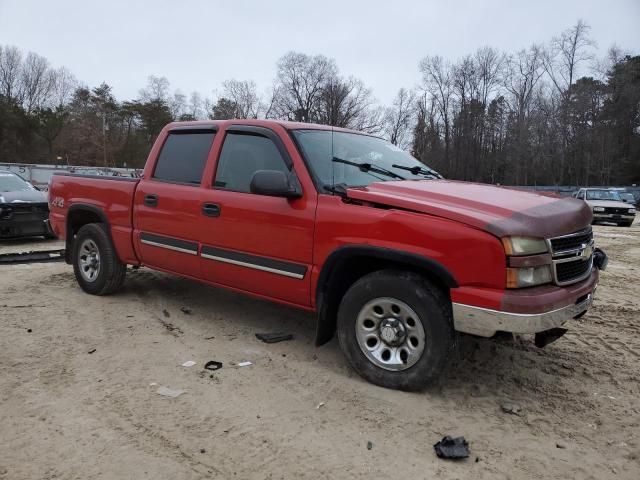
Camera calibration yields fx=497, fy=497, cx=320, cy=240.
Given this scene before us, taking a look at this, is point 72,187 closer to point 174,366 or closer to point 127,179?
Answer: point 127,179

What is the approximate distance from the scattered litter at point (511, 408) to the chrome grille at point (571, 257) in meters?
0.87

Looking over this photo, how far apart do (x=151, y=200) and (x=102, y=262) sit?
1.17m

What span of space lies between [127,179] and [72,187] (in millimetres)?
1046

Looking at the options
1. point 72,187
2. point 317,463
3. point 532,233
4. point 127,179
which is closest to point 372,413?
point 317,463

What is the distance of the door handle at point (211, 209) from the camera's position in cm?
433

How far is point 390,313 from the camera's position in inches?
136

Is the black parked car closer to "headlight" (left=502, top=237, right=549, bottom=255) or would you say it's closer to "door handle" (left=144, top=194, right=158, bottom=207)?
"door handle" (left=144, top=194, right=158, bottom=207)

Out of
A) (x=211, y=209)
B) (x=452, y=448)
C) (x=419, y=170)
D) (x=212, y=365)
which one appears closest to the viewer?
(x=452, y=448)

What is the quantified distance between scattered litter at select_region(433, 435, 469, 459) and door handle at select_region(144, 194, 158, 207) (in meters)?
3.42

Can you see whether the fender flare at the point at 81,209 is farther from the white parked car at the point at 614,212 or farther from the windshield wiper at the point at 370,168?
the white parked car at the point at 614,212

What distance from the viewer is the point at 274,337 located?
176 inches

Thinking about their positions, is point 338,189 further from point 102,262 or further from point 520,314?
point 102,262

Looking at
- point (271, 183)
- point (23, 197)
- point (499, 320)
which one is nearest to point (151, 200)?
point (271, 183)

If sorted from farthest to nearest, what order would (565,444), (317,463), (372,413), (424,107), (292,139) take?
1. (424,107)
2. (292,139)
3. (372,413)
4. (565,444)
5. (317,463)
